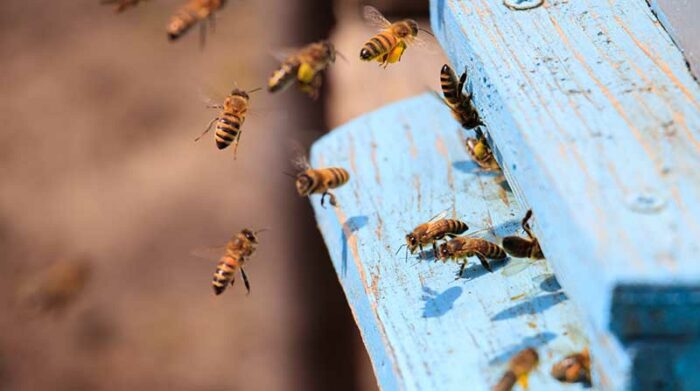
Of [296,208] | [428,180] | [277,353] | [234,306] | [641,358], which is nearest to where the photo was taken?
[641,358]

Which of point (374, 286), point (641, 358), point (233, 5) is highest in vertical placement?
point (233, 5)

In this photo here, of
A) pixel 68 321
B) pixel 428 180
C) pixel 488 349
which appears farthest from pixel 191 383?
pixel 488 349

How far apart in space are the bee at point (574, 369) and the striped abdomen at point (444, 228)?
614 millimetres

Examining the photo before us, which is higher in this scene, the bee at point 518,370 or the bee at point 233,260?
the bee at point 233,260

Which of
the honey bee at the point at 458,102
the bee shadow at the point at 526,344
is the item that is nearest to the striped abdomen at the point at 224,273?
the honey bee at the point at 458,102

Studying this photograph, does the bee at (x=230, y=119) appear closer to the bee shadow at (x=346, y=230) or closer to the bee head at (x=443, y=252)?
the bee shadow at (x=346, y=230)

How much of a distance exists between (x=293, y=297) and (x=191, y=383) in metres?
1.31

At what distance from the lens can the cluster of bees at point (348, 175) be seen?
219 centimetres

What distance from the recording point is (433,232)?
2.71 m

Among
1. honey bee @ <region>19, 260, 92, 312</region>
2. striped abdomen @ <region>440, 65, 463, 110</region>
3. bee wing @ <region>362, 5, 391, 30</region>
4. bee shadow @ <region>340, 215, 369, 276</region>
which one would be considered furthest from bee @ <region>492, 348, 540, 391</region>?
honey bee @ <region>19, 260, 92, 312</region>

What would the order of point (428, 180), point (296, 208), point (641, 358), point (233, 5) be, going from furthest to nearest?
point (233, 5) < point (296, 208) < point (428, 180) < point (641, 358)

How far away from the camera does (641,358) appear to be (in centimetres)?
179

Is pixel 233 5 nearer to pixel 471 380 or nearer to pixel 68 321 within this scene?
pixel 68 321

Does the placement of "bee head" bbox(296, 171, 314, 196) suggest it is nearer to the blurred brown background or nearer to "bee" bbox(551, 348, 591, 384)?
"bee" bbox(551, 348, 591, 384)
